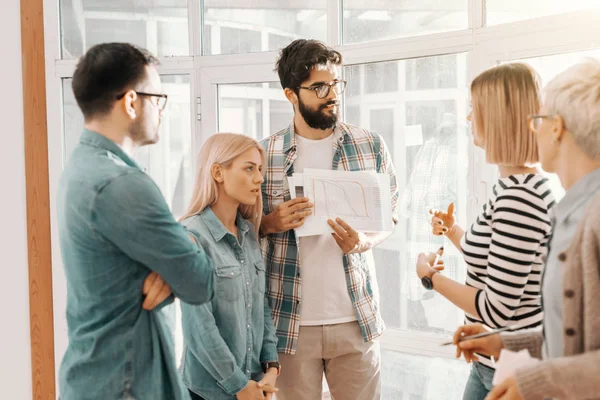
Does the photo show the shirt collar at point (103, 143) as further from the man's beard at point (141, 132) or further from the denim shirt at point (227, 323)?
the denim shirt at point (227, 323)

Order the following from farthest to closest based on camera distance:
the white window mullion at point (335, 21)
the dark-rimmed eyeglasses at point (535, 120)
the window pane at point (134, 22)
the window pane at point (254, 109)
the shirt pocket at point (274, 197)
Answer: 1. the window pane at point (134, 22)
2. the window pane at point (254, 109)
3. the white window mullion at point (335, 21)
4. the shirt pocket at point (274, 197)
5. the dark-rimmed eyeglasses at point (535, 120)

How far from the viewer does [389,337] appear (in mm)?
2578

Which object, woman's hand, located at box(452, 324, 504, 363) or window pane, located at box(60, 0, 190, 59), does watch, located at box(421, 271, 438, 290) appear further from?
window pane, located at box(60, 0, 190, 59)

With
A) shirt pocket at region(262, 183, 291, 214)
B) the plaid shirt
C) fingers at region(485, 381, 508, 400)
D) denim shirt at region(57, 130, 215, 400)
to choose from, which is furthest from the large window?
denim shirt at region(57, 130, 215, 400)

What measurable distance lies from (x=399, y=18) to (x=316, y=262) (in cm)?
111

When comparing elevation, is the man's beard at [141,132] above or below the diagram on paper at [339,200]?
above

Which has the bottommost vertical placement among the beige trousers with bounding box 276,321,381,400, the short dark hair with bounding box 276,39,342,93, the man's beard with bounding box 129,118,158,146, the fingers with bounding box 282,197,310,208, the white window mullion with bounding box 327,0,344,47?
the beige trousers with bounding box 276,321,381,400

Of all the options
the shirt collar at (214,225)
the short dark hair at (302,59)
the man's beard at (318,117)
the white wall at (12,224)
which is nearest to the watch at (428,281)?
the shirt collar at (214,225)

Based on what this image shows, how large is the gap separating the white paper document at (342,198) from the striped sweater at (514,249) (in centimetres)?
60

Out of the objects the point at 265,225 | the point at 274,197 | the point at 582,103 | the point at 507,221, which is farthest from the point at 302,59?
the point at 582,103

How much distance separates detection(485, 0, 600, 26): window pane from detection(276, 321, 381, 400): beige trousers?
1.23 m

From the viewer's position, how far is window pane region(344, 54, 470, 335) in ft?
7.80

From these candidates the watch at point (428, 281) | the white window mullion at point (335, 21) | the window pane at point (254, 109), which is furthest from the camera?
the window pane at point (254, 109)

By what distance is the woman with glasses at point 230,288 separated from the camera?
1.78 m
